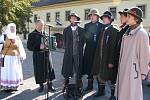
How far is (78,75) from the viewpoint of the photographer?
940 centimetres

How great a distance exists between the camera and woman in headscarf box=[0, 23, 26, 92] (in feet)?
31.1

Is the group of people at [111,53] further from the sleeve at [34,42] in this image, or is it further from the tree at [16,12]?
the tree at [16,12]

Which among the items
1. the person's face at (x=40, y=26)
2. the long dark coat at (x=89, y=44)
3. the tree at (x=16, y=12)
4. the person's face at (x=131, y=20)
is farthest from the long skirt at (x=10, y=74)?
the tree at (x=16, y=12)

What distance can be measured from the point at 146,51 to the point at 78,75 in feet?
11.3

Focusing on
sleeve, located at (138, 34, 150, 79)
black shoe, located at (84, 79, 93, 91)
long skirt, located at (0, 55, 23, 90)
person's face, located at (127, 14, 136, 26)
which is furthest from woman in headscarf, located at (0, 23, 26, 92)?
sleeve, located at (138, 34, 150, 79)

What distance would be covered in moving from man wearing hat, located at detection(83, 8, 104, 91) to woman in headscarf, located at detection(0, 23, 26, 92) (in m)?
1.73

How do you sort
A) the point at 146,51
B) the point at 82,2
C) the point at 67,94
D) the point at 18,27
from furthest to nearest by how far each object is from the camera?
1. the point at 82,2
2. the point at 18,27
3. the point at 67,94
4. the point at 146,51

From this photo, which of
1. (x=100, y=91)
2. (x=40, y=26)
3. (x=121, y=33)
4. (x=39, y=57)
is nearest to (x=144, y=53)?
(x=121, y=33)

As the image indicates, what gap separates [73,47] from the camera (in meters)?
9.24

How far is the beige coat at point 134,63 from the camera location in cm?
625

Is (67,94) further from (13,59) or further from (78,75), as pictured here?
(13,59)

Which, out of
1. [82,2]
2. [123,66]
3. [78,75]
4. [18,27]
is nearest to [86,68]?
[78,75]

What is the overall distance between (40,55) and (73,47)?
0.91 metres

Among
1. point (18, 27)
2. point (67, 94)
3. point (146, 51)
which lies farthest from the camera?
point (18, 27)
